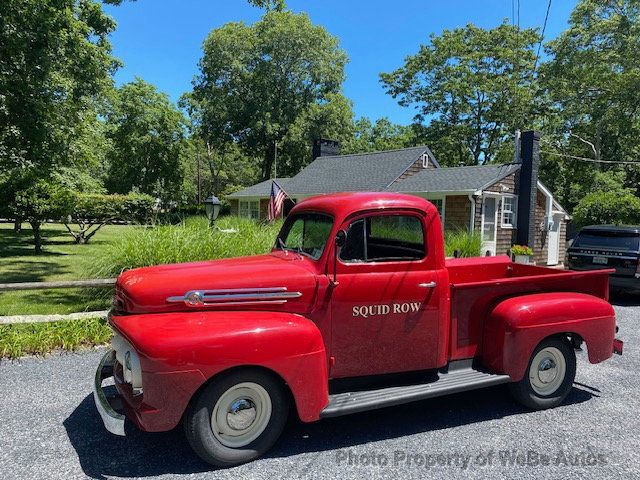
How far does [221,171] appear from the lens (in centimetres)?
6178

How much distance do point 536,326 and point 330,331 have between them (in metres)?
1.85

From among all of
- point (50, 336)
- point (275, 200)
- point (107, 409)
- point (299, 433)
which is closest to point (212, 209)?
point (275, 200)

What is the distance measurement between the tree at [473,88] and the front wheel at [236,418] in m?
32.0

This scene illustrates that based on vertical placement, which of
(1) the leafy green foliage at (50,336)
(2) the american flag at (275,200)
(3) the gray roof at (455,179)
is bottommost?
(1) the leafy green foliage at (50,336)

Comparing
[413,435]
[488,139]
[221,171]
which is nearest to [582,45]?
[488,139]

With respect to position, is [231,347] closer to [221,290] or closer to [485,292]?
[221,290]

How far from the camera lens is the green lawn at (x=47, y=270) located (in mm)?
8047

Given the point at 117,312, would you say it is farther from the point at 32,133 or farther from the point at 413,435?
the point at 32,133

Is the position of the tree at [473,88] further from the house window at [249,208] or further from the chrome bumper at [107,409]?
the chrome bumper at [107,409]

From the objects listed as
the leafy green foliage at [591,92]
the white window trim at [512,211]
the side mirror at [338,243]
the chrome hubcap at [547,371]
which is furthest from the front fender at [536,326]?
the leafy green foliage at [591,92]

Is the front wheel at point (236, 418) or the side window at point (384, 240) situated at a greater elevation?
the side window at point (384, 240)

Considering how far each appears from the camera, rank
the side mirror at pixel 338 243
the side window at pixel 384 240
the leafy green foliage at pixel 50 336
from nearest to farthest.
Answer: the side mirror at pixel 338 243 < the side window at pixel 384 240 < the leafy green foliage at pixel 50 336

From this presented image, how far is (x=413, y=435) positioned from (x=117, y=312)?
8.58ft

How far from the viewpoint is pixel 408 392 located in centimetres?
379
